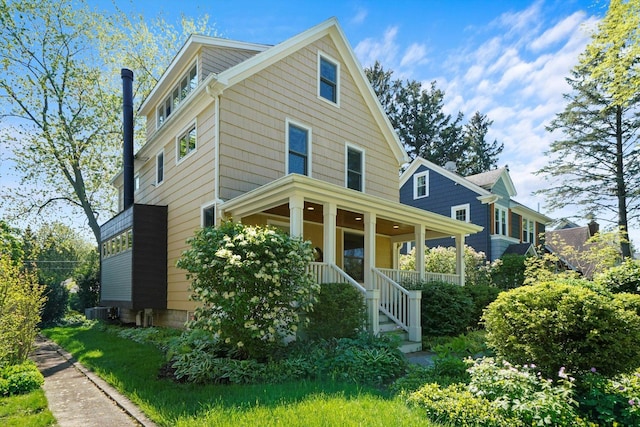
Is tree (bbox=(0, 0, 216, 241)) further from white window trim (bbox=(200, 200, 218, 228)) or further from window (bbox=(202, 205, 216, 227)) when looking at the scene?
window (bbox=(202, 205, 216, 227))

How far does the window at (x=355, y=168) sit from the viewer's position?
12586 millimetres

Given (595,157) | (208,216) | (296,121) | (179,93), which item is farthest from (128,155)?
(595,157)

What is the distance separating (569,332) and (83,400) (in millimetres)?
6084

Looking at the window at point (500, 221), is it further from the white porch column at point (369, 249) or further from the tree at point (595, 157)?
the white porch column at point (369, 249)

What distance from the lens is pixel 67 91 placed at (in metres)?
19.3

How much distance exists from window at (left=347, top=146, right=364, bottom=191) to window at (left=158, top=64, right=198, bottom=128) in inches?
199

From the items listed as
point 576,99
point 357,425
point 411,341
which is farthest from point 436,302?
point 576,99

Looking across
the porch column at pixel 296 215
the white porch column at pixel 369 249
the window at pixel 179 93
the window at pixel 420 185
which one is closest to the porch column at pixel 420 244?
the white porch column at pixel 369 249

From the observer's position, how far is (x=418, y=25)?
31.2 feet

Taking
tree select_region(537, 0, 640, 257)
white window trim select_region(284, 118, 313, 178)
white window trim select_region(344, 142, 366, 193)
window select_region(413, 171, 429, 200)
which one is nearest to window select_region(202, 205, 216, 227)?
white window trim select_region(284, 118, 313, 178)

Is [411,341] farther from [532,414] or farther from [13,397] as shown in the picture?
[13,397]

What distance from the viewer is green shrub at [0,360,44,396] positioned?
207 inches

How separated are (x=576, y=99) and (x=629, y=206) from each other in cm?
651

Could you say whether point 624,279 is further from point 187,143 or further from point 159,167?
point 159,167
